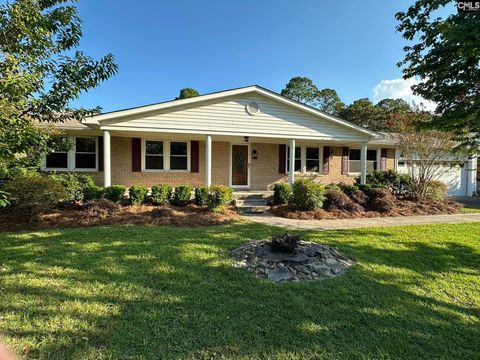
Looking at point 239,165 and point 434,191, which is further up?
point 239,165

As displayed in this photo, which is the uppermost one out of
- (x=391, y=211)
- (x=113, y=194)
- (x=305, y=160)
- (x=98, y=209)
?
(x=305, y=160)

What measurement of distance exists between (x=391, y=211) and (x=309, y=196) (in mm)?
3116

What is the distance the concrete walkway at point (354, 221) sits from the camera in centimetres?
760

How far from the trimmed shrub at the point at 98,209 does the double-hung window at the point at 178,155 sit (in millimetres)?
4456

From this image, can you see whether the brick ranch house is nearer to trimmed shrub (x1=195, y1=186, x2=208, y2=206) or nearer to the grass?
trimmed shrub (x1=195, y1=186, x2=208, y2=206)

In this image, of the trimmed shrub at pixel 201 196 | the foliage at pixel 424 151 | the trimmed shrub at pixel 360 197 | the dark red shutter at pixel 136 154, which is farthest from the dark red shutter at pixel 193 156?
the foliage at pixel 424 151

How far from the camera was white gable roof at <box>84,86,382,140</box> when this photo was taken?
32.9 feet

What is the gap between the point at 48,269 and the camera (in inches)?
157

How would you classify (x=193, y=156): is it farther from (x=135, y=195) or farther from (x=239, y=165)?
(x=135, y=195)

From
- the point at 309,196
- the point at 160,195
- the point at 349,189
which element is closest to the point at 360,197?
the point at 349,189

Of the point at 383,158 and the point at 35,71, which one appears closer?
the point at 35,71

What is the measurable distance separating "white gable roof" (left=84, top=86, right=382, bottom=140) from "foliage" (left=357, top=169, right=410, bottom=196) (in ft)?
7.93

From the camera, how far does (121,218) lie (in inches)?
295

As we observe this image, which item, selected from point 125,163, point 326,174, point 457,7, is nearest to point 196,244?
point 457,7
